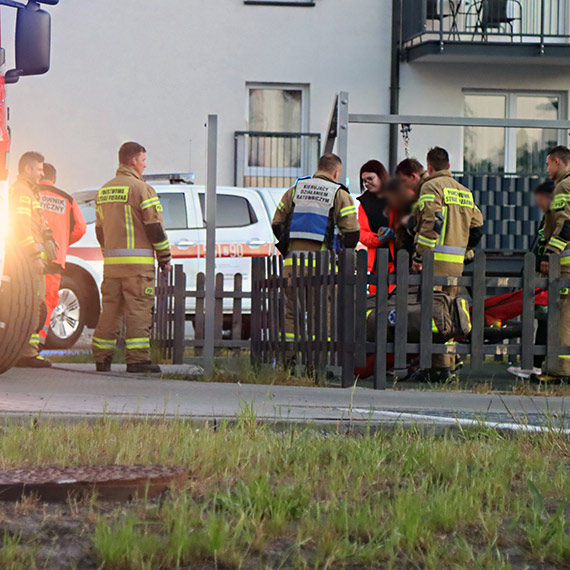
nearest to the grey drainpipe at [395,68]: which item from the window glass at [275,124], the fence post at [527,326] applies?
the window glass at [275,124]

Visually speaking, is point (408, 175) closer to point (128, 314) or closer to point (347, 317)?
point (347, 317)

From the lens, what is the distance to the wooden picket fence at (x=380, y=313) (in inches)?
338

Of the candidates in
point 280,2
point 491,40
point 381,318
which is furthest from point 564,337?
point 280,2

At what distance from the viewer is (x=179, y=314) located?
39.7ft

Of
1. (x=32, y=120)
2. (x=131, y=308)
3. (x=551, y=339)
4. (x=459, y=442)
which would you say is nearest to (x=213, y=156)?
(x=131, y=308)

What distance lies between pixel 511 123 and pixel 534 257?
→ 3.17 feet

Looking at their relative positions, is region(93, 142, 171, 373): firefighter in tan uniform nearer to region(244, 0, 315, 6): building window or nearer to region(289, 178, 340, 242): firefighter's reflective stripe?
region(289, 178, 340, 242): firefighter's reflective stripe

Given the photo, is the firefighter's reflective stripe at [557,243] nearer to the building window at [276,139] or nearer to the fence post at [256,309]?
the fence post at [256,309]

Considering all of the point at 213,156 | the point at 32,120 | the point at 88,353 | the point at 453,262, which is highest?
the point at 32,120

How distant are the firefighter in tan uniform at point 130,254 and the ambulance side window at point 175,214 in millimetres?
4312

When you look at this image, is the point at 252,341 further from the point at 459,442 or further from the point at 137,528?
the point at 137,528

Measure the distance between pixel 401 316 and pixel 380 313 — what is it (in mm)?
167

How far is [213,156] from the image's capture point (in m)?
9.31

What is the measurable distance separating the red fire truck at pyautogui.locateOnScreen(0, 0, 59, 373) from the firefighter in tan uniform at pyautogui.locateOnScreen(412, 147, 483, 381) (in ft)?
7.37
